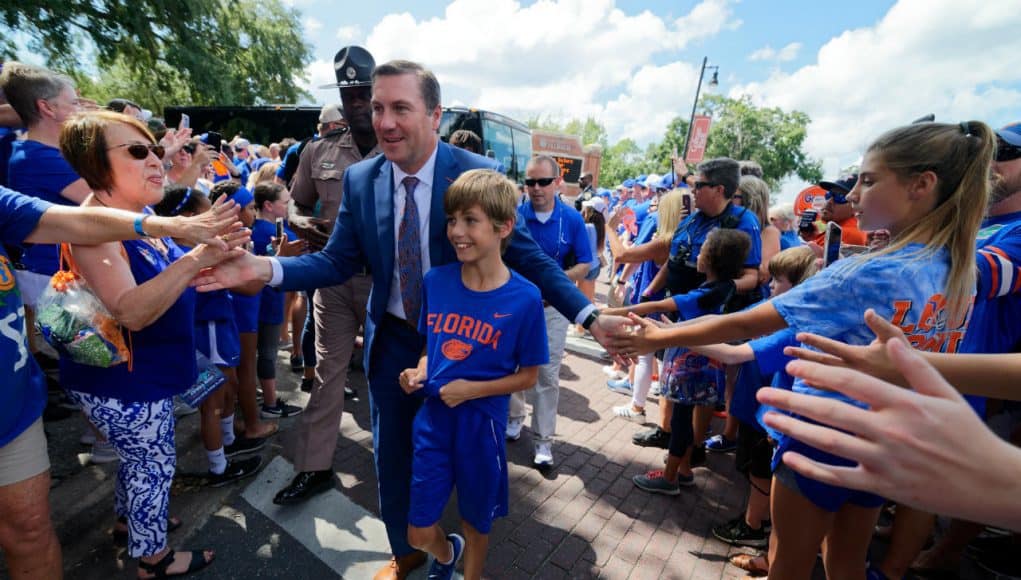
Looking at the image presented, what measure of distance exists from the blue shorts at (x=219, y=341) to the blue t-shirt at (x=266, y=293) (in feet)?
2.44

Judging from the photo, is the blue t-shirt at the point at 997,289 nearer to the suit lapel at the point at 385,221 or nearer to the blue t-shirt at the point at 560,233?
the blue t-shirt at the point at 560,233

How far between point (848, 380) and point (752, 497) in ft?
8.81

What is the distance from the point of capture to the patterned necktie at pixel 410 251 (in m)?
2.22

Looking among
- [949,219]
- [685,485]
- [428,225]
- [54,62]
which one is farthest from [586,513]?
[54,62]

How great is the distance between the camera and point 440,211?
2207mm

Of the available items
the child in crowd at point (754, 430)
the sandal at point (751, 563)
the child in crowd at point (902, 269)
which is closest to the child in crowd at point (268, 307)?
the child in crowd at point (754, 430)

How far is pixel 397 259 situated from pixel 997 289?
9.43 ft

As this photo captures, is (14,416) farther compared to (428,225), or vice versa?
(428,225)

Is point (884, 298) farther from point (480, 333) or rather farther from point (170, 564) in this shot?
point (170, 564)

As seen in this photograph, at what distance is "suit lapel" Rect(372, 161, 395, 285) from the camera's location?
2.21 metres

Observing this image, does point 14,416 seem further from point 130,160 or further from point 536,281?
point 536,281

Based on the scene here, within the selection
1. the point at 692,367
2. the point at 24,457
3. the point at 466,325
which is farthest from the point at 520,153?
the point at 24,457

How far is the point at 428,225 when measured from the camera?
2254 mm

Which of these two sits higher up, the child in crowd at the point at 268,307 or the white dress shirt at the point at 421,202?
the white dress shirt at the point at 421,202
